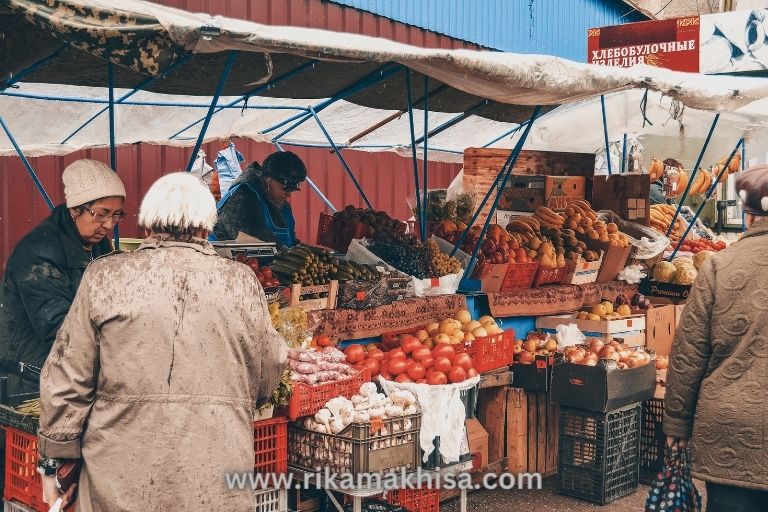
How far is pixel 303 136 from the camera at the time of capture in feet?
34.9

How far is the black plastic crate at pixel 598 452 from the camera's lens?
19.8 ft

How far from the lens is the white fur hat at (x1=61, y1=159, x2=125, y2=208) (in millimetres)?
4020

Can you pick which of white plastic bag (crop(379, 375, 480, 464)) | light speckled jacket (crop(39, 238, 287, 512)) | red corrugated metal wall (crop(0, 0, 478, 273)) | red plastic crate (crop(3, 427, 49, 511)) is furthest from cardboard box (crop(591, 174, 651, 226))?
light speckled jacket (crop(39, 238, 287, 512))

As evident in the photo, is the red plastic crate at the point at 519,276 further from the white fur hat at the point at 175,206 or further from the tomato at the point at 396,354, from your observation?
the white fur hat at the point at 175,206

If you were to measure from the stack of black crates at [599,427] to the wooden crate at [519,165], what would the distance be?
3273 millimetres

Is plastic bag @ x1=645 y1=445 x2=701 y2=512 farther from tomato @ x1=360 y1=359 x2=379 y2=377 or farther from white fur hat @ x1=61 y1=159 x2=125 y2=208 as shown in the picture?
white fur hat @ x1=61 y1=159 x2=125 y2=208

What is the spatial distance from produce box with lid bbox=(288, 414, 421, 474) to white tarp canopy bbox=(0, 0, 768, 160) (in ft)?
6.62

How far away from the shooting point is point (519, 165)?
367 inches

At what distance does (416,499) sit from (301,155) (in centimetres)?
803

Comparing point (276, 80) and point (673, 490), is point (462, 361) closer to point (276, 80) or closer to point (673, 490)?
point (673, 490)

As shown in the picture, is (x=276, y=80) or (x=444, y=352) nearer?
(x=444, y=352)

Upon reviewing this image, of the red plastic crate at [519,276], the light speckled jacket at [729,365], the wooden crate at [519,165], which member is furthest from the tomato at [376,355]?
the wooden crate at [519,165]

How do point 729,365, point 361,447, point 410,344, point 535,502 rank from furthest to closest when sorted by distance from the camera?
1. point 535,502
2. point 410,344
3. point 361,447
4. point 729,365

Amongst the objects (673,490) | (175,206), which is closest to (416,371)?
(673,490)
